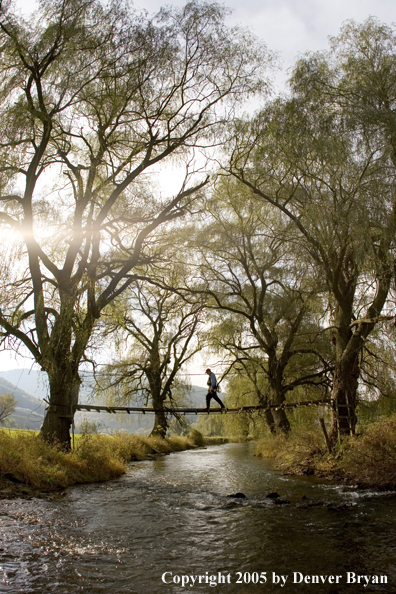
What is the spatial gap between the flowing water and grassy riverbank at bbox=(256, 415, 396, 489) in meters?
0.58

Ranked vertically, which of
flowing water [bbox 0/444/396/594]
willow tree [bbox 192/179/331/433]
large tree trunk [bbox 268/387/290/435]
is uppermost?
willow tree [bbox 192/179/331/433]

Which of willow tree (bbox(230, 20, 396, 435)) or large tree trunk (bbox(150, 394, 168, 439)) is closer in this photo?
willow tree (bbox(230, 20, 396, 435))

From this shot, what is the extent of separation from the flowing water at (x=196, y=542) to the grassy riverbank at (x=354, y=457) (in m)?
0.58

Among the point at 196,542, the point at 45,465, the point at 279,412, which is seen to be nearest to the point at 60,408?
the point at 45,465

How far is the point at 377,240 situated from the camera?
9.16 meters

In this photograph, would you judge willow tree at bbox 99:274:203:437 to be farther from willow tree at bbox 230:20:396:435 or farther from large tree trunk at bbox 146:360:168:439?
willow tree at bbox 230:20:396:435

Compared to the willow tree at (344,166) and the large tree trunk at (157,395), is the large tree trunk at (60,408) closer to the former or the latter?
the willow tree at (344,166)

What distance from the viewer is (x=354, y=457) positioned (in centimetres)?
1005

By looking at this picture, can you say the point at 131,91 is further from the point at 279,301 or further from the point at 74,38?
the point at 279,301

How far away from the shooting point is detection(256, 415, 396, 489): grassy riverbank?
9.31 meters

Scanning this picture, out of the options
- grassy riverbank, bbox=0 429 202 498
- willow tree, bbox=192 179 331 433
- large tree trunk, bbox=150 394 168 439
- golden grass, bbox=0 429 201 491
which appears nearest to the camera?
grassy riverbank, bbox=0 429 202 498

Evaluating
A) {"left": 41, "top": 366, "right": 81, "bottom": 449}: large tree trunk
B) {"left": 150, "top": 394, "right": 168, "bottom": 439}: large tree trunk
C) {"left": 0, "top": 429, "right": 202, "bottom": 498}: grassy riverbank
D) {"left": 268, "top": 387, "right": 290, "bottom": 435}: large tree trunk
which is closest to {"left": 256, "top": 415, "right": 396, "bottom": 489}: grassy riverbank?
{"left": 268, "top": 387, "right": 290, "bottom": 435}: large tree trunk

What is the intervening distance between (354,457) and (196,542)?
5.83 m

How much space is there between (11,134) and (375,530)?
1083 cm
